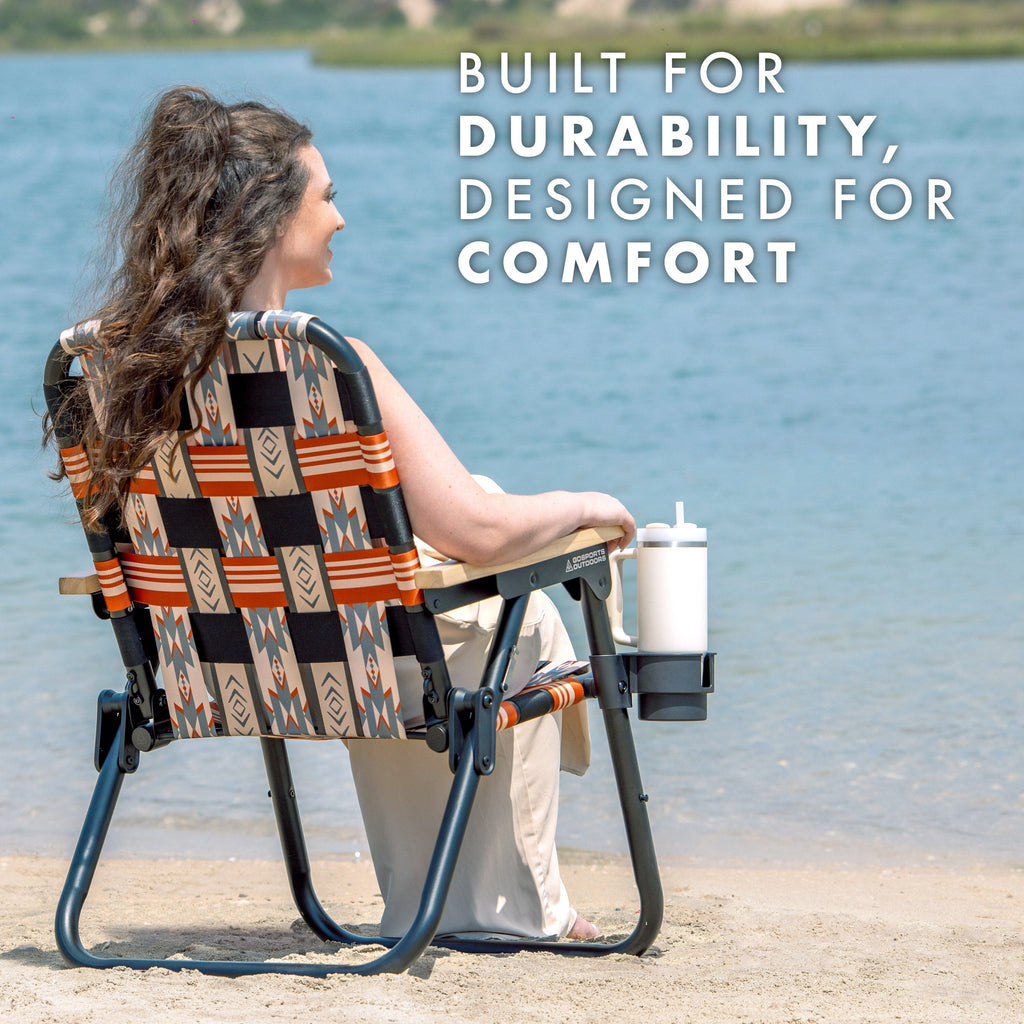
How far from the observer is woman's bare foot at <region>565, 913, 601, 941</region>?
286cm

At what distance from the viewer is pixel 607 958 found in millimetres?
2707

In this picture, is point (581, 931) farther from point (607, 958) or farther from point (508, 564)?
point (508, 564)

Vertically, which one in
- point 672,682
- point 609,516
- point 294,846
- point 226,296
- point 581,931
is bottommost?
point 581,931

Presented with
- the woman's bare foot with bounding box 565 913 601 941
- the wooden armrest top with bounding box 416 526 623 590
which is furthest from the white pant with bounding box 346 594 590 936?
the wooden armrest top with bounding box 416 526 623 590

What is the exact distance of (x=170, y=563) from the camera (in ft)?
8.00

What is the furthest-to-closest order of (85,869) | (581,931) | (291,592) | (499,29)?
(499,29) → (581,931) → (85,869) → (291,592)

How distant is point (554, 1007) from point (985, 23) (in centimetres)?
5547

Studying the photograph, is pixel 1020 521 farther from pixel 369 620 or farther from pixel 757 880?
pixel 369 620

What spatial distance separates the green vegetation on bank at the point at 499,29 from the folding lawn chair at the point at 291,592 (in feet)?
146

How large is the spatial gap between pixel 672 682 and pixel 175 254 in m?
0.99

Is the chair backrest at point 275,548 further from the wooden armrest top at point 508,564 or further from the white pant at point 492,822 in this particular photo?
the white pant at point 492,822

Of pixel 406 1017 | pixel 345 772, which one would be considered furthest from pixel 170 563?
pixel 345 772

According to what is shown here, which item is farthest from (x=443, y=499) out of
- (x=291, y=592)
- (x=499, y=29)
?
(x=499, y=29)

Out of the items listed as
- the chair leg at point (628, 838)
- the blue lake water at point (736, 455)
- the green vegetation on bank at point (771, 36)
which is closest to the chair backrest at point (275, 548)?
the chair leg at point (628, 838)
